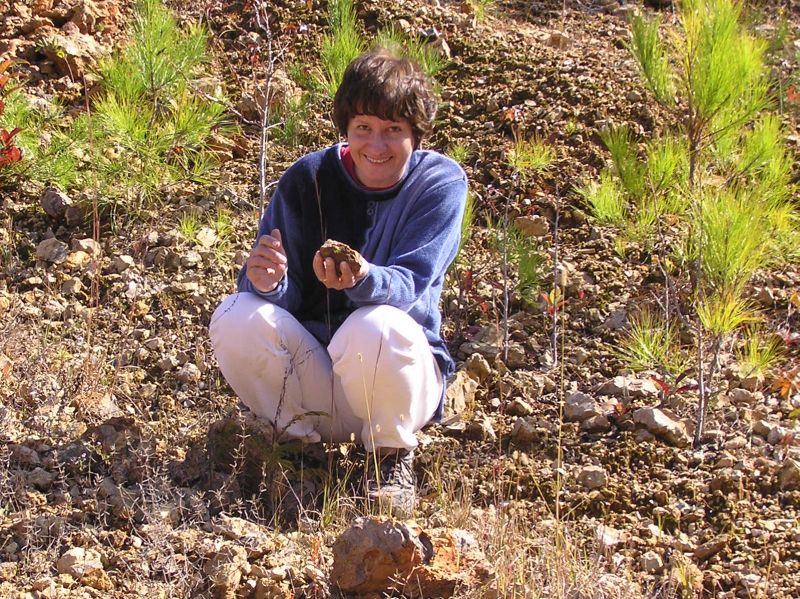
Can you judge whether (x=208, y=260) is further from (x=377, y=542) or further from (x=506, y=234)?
(x=377, y=542)

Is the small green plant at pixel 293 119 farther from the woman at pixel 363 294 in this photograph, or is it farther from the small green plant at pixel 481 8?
the woman at pixel 363 294

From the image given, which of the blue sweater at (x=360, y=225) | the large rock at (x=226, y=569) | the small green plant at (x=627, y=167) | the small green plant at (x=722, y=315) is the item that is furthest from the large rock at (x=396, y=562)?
the small green plant at (x=627, y=167)

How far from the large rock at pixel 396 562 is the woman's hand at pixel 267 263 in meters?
0.64

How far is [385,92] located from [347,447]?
929 millimetres

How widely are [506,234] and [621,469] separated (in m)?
0.95

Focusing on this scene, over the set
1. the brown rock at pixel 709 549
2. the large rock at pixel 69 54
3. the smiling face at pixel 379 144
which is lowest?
the brown rock at pixel 709 549

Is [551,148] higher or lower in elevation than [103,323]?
higher

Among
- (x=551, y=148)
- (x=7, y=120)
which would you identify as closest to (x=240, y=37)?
(x=7, y=120)

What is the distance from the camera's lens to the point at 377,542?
2.38 meters

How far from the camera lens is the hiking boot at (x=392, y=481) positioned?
9.00 feet

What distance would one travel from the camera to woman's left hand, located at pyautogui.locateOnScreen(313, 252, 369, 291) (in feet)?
8.27

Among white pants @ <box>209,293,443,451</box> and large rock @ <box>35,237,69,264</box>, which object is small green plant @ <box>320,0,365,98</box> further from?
white pants @ <box>209,293,443,451</box>

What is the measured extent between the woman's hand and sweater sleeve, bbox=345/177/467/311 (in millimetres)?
192

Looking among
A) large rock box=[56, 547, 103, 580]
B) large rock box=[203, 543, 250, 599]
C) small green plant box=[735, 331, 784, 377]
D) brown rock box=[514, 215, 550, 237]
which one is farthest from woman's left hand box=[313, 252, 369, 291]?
brown rock box=[514, 215, 550, 237]
